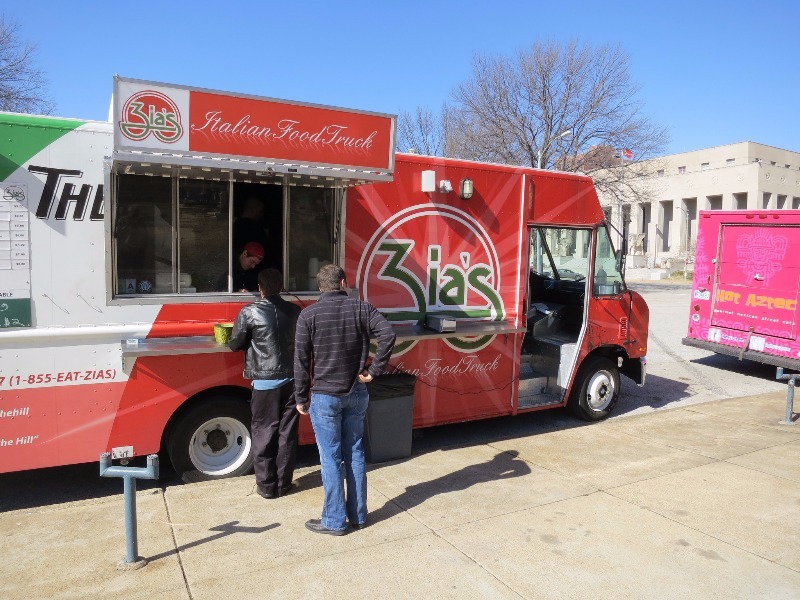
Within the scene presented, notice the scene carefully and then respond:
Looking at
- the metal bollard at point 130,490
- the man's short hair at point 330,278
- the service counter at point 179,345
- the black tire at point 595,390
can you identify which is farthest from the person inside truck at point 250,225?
the black tire at point 595,390

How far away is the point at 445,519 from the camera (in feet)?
15.0

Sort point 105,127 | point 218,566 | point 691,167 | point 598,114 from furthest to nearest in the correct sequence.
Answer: point 691,167 → point 598,114 → point 105,127 → point 218,566

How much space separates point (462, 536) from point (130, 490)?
2.13 m

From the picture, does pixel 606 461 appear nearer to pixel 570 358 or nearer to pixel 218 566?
pixel 570 358

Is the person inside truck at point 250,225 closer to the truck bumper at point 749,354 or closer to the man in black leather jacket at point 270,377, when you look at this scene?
the man in black leather jacket at point 270,377

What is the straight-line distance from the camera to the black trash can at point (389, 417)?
5570 millimetres

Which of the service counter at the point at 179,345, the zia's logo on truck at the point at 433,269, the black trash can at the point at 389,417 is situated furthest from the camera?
the zia's logo on truck at the point at 433,269

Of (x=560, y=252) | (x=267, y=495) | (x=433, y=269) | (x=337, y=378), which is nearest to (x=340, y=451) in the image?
(x=337, y=378)

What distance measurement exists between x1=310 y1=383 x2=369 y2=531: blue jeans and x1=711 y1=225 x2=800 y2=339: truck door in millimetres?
8528

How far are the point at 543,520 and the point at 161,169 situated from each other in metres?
3.70

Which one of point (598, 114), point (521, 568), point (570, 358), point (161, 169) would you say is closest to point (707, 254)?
point (570, 358)

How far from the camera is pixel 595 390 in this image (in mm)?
7527

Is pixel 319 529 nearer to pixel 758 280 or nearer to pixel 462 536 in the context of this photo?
pixel 462 536

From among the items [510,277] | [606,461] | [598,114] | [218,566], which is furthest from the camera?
[598,114]
